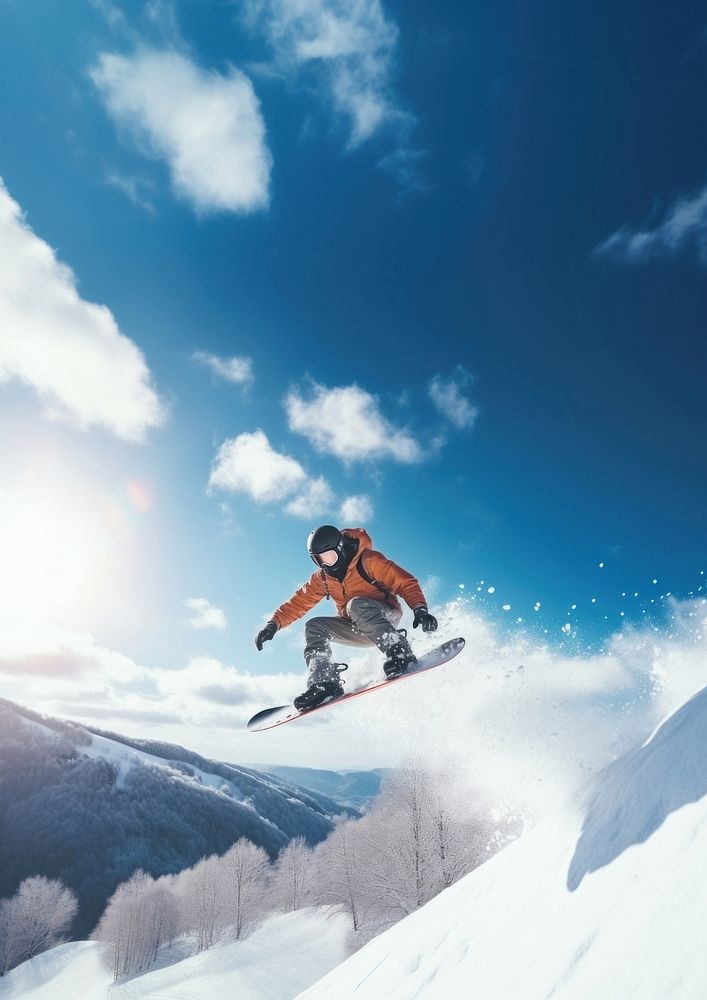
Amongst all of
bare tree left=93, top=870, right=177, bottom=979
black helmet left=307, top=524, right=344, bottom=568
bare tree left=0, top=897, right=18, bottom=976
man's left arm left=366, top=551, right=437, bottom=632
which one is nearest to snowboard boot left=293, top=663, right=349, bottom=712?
man's left arm left=366, top=551, right=437, bottom=632

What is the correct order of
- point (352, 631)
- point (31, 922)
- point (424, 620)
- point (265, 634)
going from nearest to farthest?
point (424, 620) < point (352, 631) < point (265, 634) < point (31, 922)

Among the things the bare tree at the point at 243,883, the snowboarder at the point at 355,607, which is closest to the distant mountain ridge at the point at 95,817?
the bare tree at the point at 243,883

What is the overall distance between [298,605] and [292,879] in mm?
60174

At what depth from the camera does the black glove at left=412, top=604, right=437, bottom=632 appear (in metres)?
7.80

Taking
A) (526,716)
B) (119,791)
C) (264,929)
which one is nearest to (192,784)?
(119,791)

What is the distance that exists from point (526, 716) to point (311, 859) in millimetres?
59874

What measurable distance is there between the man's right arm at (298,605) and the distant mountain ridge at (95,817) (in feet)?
393

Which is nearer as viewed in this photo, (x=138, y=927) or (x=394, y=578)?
(x=394, y=578)

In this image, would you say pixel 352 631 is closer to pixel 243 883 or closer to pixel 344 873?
pixel 344 873

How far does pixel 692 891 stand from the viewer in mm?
3031

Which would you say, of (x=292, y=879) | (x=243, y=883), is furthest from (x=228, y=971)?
(x=292, y=879)

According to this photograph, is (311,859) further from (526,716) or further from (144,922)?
(526,716)

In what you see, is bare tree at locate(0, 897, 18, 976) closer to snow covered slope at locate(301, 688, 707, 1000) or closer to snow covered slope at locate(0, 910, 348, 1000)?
snow covered slope at locate(0, 910, 348, 1000)

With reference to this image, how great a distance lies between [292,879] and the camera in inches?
2126
